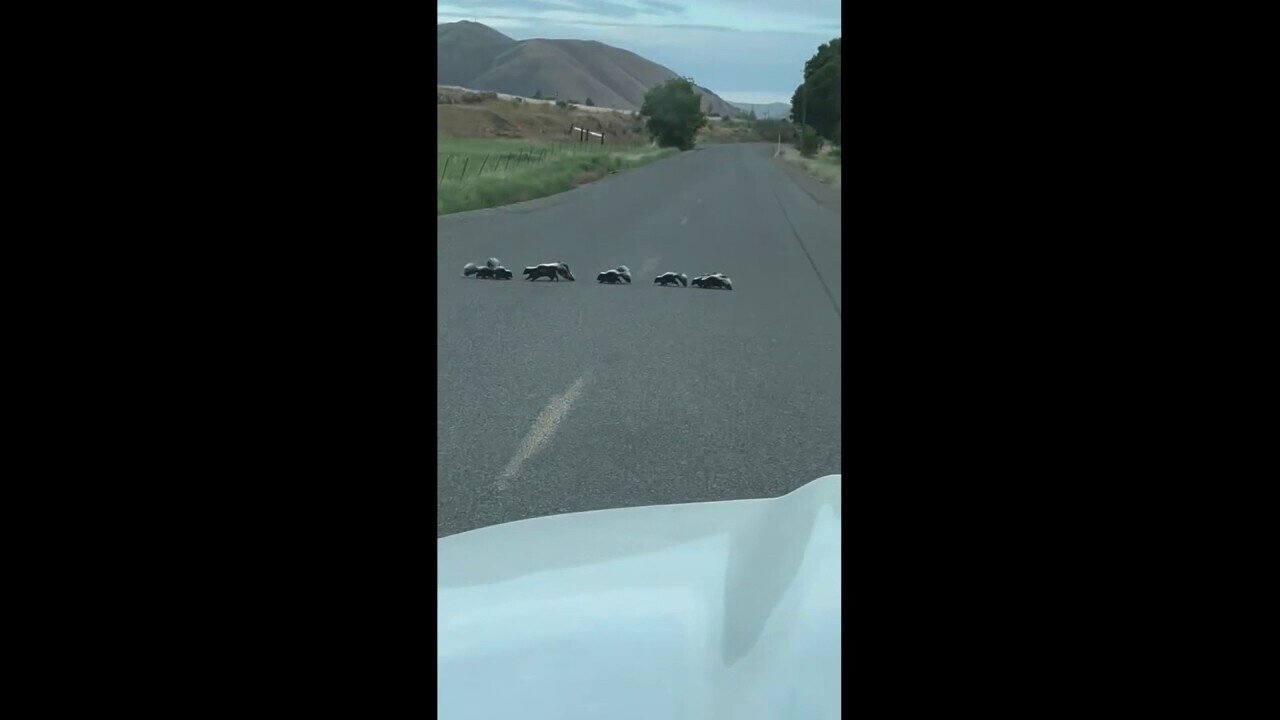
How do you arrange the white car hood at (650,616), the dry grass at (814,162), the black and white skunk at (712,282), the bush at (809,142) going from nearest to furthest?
the white car hood at (650,616) < the black and white skunk at (712,282) < the dry grass at (814,162) < the bush at (809,142)

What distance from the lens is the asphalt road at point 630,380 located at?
520 centimetres

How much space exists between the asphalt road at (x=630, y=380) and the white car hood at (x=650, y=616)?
29cm

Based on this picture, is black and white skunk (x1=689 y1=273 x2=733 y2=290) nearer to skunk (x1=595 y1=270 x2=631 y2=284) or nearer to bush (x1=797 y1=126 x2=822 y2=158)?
skunk (x1=595 y1=270 x2=631 y2=284)

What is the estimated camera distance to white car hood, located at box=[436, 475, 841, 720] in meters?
1.35

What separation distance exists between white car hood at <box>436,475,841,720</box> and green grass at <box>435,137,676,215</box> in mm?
15256

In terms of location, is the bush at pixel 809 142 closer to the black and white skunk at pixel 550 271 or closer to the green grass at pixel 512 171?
the green grass at pixel 512 171

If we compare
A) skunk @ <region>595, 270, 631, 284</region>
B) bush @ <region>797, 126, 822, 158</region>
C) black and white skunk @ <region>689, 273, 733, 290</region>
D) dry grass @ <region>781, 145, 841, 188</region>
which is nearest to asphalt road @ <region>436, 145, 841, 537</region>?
skunk @ <region>595, 270, 631, 284</region>

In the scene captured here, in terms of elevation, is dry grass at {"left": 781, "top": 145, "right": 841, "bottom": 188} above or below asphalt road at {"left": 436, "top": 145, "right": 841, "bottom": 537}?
above

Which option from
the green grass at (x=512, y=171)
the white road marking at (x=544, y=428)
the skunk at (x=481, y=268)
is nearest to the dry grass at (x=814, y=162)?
the green grass at (x=512, y=171)

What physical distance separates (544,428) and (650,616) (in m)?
4.43
